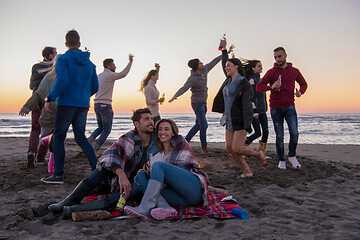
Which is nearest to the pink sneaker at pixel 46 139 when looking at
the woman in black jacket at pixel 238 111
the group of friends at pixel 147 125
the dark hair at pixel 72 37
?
the group of friends at pixel 147 125

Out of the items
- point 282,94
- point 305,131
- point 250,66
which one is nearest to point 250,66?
point 250,66

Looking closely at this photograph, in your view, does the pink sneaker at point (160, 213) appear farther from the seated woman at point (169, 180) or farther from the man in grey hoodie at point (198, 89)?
the man in grey hoodie at point (198, 89)

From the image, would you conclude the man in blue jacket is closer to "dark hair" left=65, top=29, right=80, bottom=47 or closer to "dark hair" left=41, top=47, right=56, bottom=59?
"dark hair" left=65, top=29, right=80, bottom=47

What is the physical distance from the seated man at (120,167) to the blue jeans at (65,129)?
1048mm

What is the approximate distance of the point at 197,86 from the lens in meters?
6.32

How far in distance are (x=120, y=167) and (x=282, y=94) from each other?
132 inches

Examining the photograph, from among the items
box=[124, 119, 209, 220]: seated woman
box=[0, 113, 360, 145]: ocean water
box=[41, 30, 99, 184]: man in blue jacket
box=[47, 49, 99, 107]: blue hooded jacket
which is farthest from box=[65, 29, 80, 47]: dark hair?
box=[0, 113, 360, 145]: ocean water

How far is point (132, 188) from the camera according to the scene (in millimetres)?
2895

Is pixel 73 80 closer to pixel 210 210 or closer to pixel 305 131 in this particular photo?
pixel 210 210

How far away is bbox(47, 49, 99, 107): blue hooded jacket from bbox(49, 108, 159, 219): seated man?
1.06m

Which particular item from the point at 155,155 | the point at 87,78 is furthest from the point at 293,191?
the point at 87,78

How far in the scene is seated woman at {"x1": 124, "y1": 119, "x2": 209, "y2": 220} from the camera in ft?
8.59

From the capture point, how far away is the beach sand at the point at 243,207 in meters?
2.28

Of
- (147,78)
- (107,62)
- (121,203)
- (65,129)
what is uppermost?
(107,62)
